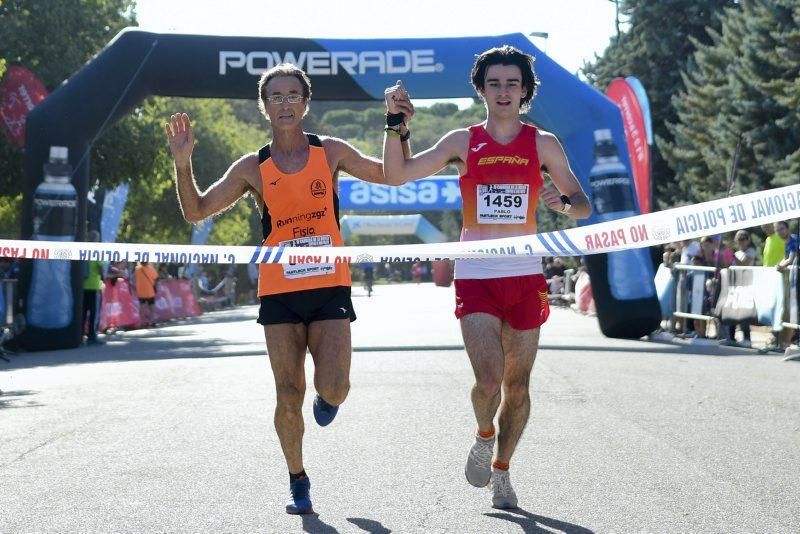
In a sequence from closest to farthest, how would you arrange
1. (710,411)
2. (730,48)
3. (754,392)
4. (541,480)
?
(541,480) < (710,411) < (754,392) < (730,48)

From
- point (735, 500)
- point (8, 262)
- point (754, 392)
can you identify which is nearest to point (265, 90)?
point (735, 500)

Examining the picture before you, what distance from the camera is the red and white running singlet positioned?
671 centimetres

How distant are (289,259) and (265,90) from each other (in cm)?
83

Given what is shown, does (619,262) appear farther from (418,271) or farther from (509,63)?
(418,271)

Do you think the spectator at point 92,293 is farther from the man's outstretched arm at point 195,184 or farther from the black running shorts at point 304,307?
the black running shorts at point 304,307

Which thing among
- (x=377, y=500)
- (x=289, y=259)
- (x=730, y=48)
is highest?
(x=730, y=48)

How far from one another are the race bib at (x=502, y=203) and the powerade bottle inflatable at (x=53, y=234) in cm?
1442

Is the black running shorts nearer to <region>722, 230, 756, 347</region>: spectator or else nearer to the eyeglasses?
the eyeglasses

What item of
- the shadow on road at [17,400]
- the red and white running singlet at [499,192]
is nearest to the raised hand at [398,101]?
the red and white running singlet at [499,192]

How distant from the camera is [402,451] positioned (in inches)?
337

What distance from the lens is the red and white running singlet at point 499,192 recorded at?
6711mm

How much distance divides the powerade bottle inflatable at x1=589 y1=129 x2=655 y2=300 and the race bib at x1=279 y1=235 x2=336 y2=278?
14.2m

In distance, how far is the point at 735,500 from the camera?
6746 mm

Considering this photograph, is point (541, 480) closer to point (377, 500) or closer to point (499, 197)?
point (377, 500)
